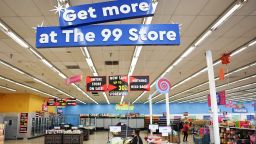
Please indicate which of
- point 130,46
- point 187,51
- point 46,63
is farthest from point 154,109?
point 130,46

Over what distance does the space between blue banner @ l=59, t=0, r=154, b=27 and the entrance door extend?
21.5 metres

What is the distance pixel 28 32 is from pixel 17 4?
73.8 inches

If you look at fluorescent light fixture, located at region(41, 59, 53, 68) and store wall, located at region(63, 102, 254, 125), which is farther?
store wall, located at region(63, 102, 254, 125)

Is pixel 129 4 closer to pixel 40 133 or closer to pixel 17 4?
pixel 17 4

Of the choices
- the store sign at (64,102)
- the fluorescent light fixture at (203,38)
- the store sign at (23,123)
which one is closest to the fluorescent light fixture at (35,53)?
the fluorescent light fixture at (203,38)

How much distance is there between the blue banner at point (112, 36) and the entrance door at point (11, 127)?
20.9 meters

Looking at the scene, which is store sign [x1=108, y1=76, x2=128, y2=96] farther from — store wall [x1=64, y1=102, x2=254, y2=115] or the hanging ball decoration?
store wall [x1=64, y1=102, x2=254, y2=115]

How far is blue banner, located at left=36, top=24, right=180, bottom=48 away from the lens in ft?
13.9

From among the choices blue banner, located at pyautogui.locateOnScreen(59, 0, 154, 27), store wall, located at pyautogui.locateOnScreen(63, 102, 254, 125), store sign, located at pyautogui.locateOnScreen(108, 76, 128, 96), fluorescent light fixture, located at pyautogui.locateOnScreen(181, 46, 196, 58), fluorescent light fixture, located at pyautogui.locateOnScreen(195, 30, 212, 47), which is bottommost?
store wall, located at pyautogui.locateOnScreen(63, 102, 254, 125)

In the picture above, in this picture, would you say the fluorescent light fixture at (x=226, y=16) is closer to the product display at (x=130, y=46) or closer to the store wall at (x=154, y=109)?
the product display at (x=130, y=46)

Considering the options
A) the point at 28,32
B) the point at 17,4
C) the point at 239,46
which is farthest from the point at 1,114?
the point at 239,46

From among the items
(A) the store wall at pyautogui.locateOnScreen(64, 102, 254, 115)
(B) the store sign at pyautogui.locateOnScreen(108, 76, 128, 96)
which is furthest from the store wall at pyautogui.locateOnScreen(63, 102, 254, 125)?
(B) the store sign at pyautogui.locateOnScreen(108, 76, 128, 96)

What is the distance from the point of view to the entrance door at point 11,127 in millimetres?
22375

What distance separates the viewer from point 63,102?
19094 mm
